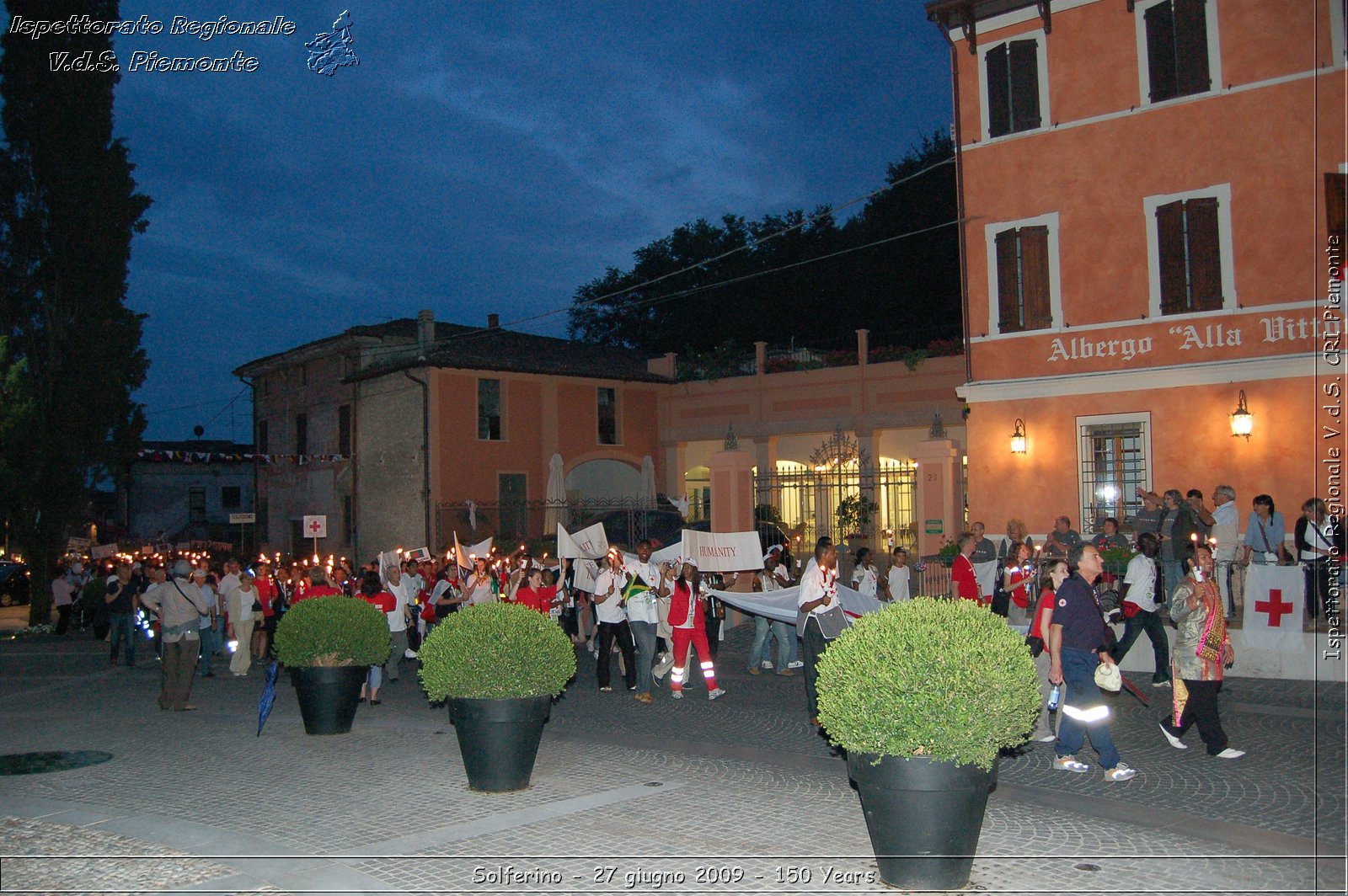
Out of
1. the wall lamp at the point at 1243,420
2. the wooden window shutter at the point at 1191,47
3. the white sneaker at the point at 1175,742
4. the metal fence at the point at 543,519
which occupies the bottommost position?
the white sneaker at the point at 1175,742

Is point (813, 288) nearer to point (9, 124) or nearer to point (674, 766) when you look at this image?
point (9, 124)

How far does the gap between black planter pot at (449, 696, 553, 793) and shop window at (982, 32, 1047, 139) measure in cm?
1461

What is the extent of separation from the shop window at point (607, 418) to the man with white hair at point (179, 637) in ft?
80.1

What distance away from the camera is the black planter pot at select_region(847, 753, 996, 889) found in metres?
5.92

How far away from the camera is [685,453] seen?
130 feet

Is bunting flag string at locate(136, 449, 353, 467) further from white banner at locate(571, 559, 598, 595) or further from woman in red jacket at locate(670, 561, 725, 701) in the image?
woman in red jacket at locate(670, 561, 725, 701)

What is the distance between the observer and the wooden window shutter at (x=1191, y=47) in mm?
17156

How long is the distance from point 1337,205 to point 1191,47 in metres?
5.60

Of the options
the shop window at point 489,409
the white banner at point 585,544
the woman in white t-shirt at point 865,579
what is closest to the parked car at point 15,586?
the shop window at point 489,409

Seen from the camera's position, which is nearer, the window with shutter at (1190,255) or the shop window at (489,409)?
the window with shutter at (1190,255)

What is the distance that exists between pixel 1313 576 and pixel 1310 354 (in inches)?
174

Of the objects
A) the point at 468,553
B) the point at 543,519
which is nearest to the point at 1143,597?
the point at 468,553

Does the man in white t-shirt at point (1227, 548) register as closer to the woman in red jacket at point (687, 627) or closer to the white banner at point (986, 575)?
the white banner at point (986, 575)

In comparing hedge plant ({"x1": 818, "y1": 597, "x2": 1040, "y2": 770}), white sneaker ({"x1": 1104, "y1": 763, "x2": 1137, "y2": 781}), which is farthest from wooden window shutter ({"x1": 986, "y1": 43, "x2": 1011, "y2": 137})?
hedge plant ({"x1": 818, "y1": 597, "x2": 1040, "y2": 770})
